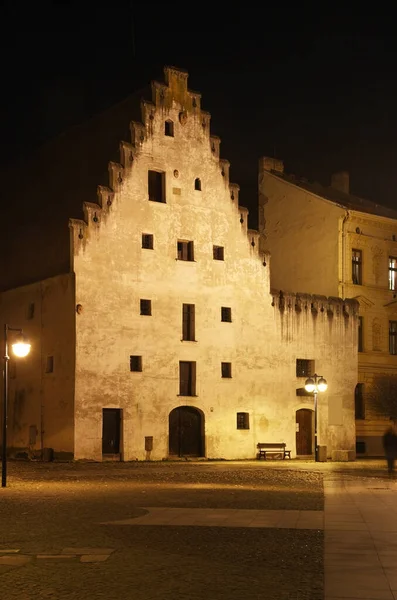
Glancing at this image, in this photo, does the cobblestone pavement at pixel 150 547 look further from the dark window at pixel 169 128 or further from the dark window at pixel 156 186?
the dark window at pixel 169 128

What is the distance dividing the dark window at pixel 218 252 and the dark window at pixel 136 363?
713 cm

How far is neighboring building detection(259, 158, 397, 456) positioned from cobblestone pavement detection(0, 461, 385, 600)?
1125 inches

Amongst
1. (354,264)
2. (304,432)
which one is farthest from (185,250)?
(304,432)

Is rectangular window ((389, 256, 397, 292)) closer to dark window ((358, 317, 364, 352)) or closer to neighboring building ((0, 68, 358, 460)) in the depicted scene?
dark window ((358, 317, 364, 352))

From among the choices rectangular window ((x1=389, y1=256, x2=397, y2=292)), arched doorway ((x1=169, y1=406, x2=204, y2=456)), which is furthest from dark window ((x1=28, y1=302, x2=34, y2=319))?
rectangular window ((x1=389, y1=256, x2=397, y2=292))

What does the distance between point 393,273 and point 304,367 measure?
9677 millimetres

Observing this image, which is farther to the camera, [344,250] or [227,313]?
[344,250]

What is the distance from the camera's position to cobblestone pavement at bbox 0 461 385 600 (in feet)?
34.4

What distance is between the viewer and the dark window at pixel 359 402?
53594 mm

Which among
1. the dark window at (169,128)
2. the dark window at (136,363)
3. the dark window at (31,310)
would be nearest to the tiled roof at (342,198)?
the dark window at (169,128)

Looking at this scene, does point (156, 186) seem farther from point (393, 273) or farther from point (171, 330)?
point (393, 273)

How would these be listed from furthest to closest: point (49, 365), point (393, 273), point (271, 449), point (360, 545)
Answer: point (393, 273) < point (271, 449) < point (49, 365) < point (360, 545)

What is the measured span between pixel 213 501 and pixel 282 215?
37.0 meters

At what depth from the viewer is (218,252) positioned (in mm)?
47625
